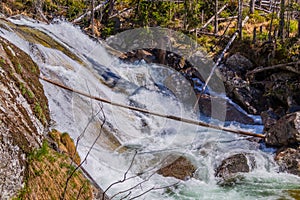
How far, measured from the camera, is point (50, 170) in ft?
14.5

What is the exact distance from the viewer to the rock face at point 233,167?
861 cm

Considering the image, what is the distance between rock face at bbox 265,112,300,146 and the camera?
381 inches

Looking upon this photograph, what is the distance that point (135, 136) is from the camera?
10.3m

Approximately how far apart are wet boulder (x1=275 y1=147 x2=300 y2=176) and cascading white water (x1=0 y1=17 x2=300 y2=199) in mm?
189

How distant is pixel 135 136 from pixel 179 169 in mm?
2059

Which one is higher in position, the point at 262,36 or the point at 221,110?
the point at 262,36

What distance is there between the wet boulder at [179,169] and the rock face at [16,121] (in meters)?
3.32

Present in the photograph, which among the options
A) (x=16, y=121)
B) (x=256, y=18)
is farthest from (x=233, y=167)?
(x=256, y=18)

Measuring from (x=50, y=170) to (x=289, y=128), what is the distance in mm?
7378

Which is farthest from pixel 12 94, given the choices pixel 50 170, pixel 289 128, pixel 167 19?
pixel 167 19

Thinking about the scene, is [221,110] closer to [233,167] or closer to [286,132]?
[286,132]

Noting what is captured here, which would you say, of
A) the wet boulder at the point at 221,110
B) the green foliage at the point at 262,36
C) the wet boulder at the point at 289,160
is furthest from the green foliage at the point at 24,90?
the green foliage at the point at 262,36

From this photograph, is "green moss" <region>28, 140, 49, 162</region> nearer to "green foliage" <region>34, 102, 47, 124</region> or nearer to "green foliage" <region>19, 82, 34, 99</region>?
"green foliage" <region>34, 102, 47, 124</region>

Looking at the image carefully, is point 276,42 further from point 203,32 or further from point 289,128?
Result: point 289,128
